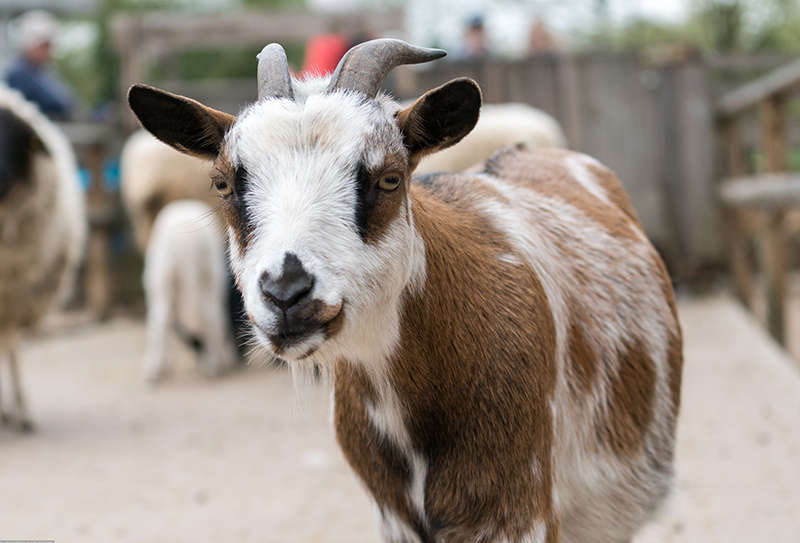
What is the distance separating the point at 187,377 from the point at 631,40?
19.3 meters

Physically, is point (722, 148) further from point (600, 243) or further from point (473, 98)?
point (473, 98)

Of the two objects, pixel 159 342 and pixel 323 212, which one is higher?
pixel 323 212

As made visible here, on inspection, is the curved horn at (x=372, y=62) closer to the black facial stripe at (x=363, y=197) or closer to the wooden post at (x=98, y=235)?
the black facial stripe at (x=363, y=197)

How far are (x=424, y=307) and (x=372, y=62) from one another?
70cm

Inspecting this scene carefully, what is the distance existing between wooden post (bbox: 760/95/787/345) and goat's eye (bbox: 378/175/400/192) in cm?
590

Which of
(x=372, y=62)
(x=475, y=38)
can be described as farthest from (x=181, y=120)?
(x=475, y=38)

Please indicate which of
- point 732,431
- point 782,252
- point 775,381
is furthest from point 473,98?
point 782,252

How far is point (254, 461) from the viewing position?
5.78 meters

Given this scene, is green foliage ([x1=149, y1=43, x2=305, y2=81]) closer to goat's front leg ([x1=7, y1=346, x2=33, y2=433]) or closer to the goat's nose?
goat's front leg ([x1=7, y1=346, x2=33, y2=433])

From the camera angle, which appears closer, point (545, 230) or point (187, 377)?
point (545, 230)

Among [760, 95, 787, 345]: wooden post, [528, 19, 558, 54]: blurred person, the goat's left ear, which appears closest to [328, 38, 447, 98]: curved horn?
the goat's left ear

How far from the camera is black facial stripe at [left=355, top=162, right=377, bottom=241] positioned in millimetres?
2482

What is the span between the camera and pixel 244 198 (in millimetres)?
2549

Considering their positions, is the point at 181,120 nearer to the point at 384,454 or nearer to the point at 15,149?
the point at 384,454
